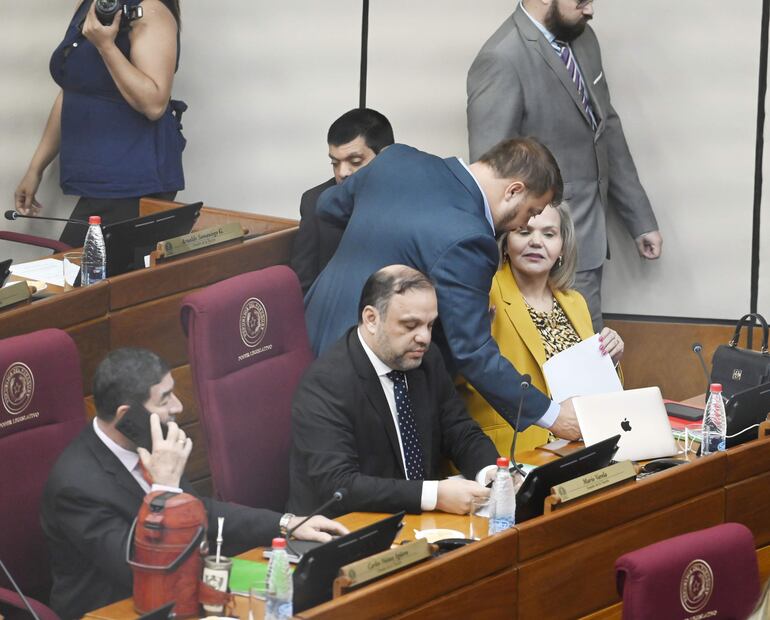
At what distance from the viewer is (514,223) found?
132 inches

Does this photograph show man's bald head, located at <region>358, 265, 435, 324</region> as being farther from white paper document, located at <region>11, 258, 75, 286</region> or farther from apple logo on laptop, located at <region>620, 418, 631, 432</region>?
white paper document, located at <region>11, 258, 75, 286</region>

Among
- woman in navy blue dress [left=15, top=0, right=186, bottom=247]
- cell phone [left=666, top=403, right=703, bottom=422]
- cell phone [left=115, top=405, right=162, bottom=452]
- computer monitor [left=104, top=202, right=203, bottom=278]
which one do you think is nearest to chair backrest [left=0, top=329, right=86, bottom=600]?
cell phone [left=115, top=405, right=162, bottom=452]

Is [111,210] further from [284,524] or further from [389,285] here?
[284,524]

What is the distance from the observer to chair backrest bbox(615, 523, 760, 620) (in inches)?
95.3

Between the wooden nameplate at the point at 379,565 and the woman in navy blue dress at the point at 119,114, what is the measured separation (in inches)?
95.8

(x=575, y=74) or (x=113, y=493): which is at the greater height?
(x=575, y=74)

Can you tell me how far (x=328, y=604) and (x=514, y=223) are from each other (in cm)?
139

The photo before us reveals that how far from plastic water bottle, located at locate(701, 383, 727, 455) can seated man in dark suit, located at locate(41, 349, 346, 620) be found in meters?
0.99

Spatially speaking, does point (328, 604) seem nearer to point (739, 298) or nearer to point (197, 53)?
point (739, 298)

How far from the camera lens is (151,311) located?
369cm

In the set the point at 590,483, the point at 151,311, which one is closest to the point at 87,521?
the point at 590,483

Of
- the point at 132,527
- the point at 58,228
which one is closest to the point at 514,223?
the point at 132,527

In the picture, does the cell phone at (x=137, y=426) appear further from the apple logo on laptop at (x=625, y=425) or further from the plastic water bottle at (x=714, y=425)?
the plastic water bottle at (x=714, y=425)

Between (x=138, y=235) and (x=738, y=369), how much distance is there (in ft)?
5.35
